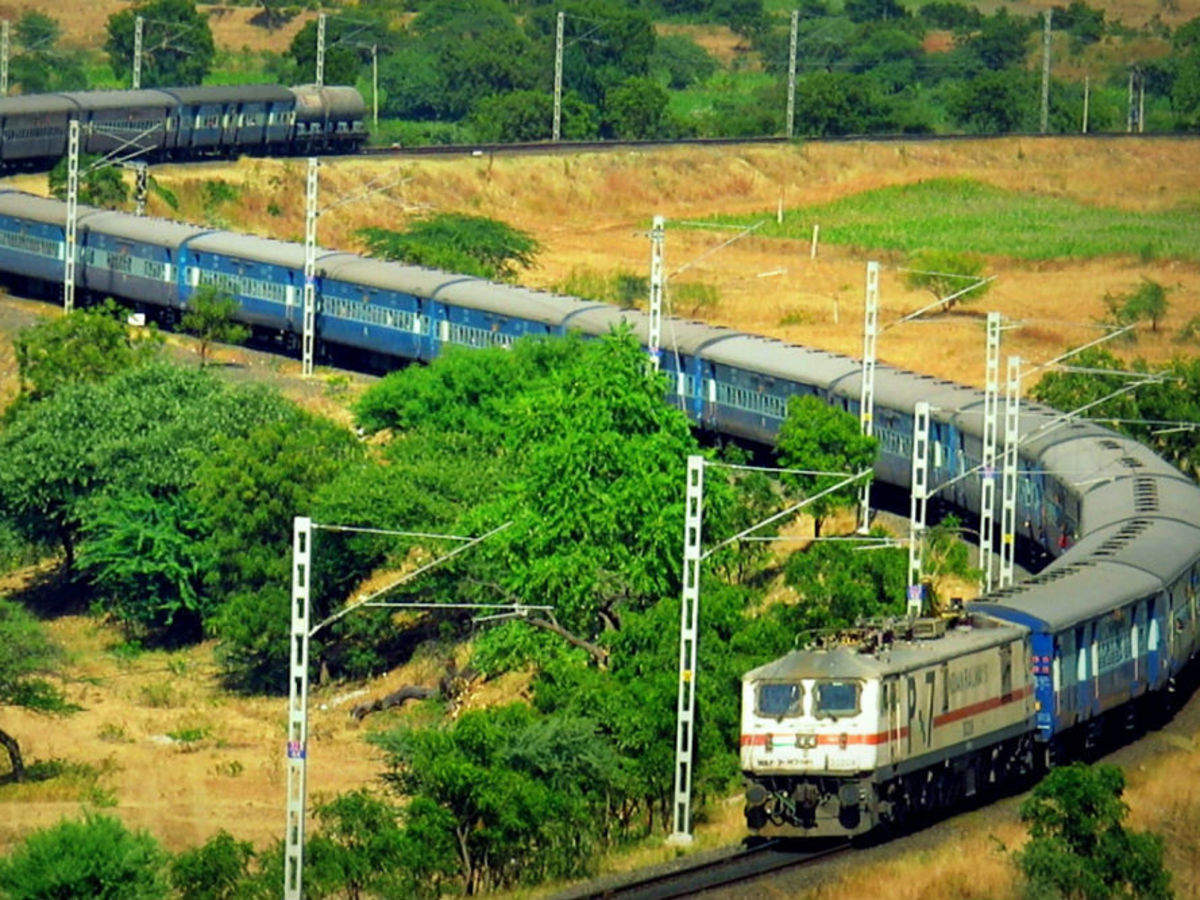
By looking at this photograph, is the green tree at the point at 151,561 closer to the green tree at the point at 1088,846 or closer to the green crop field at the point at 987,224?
the green tree at the point at 1088,846

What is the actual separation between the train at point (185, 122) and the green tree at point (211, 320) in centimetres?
1994

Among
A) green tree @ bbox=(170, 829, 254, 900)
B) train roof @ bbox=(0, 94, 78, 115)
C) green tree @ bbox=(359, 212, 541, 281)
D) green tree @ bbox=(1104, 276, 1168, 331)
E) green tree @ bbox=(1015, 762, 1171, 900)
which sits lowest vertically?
green tree @ bbox=(170, 829, 254, 900)

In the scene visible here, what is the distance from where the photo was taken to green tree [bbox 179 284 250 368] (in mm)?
90625

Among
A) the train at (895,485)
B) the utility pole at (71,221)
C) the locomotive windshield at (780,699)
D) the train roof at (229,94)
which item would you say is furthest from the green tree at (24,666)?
the train roof at (229,94)

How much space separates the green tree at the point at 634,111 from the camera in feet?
509

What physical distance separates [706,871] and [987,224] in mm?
96602

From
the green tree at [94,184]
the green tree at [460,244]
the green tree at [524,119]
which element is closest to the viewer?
the green tree at [460,244]

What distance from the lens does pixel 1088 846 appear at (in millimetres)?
39781

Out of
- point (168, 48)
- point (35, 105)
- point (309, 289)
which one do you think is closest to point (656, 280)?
point (309, 289)


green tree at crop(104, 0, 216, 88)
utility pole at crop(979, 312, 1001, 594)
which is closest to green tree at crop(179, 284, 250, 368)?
utility pole at crop(979, 312, 1001, 594)

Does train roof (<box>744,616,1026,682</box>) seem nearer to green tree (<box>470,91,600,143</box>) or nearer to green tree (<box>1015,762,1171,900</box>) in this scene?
green tree (<box>1015,762,1171,900</box>)

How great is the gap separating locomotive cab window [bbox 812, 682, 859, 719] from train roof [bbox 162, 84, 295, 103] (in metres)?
82.2

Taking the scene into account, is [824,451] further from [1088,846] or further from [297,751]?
[297,751]

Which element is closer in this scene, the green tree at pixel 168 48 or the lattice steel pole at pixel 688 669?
the lattice steel pole at pixel 688 669
